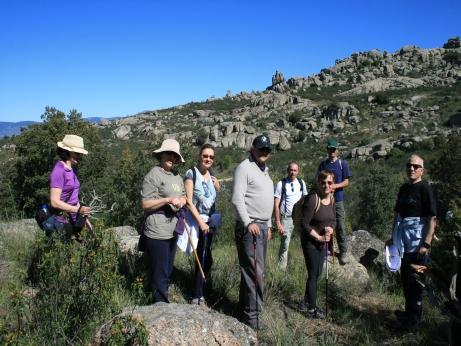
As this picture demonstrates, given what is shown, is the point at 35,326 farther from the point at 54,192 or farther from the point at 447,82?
the point at 447,82

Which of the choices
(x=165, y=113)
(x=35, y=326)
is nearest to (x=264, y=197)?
(x=35, y=326)

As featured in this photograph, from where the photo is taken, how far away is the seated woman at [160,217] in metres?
3.72

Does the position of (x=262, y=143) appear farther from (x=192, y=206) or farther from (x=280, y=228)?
(x=280, y=228)

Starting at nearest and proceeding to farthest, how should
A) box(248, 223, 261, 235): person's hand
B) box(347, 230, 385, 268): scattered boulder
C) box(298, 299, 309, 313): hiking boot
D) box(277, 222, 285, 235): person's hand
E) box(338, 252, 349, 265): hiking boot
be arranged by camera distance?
box(248, 223, 261, 235): person's hand, box(298, 299, 309, 313): hiking boot, box(277, 222, 285, 235): person's hand, box(338, 252, 349, 265): hiking boot, box(347, 230, 385, 268): scattered boulder

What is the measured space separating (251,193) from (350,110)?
4731 cm

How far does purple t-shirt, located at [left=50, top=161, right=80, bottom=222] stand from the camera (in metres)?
3.61

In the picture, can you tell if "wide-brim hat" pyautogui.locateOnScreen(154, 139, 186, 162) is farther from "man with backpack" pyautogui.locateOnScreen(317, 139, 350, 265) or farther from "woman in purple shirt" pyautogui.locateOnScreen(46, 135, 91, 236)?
"man with backpack" pyautogui.locateOnScreen(317, 139, 350, 265)

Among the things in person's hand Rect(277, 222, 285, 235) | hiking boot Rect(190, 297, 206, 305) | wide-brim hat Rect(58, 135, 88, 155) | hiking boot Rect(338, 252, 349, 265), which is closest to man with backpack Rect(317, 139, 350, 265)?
hiking boot Rect(338, 252, 349, 265)

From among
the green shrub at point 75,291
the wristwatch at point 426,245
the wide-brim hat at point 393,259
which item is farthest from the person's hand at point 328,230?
the green shrub at point 75,291

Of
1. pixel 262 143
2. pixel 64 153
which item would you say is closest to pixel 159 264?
pixel 64 153

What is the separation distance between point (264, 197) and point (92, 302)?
1.83 metres

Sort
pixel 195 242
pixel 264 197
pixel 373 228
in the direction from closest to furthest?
pixel 264 197 < pixel 195 242 < pixel 373 228

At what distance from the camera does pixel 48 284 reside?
2.91 m

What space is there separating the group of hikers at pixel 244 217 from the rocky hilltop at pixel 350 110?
27.5 m
